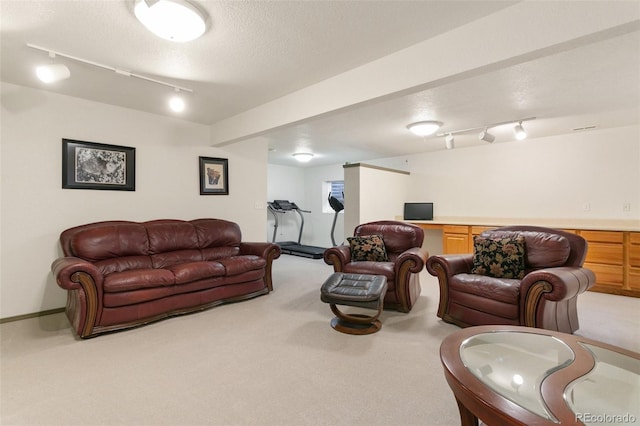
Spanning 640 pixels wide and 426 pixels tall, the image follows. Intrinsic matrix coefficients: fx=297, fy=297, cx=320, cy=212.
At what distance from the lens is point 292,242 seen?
8.02m

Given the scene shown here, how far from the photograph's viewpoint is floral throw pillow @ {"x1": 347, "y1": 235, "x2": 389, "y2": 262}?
359cm

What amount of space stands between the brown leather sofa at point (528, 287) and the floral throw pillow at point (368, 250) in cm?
73

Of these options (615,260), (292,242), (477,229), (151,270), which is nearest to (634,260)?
(615,260)

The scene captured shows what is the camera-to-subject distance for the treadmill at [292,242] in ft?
21.7

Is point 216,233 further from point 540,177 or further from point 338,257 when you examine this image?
point 540,177

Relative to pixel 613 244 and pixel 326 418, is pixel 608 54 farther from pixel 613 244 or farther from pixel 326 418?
pixel 326 418

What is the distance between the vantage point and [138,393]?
1772 mm

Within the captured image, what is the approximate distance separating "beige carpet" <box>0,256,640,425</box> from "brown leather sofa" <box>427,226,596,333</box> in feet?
0.92

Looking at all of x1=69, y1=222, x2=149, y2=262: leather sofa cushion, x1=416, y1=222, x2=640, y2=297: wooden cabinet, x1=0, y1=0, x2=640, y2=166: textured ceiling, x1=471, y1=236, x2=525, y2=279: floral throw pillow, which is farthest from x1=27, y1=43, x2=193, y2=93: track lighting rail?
x1=416, y1=222, x2=640, y2=297: wooden cabinet

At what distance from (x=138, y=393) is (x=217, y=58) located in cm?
238

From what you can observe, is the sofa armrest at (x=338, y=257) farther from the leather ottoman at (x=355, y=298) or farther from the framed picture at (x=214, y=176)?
the framed picture at (x=214, y=176)

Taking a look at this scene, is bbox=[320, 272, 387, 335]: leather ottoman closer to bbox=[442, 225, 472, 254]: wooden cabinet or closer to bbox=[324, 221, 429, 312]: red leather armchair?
bbox=[324, 221, 429, 312]: red leather armchair

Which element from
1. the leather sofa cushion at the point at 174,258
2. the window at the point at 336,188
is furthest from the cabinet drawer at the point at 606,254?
the leather sofa cushion at the point at 174,258

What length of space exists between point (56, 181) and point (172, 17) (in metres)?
2.56
